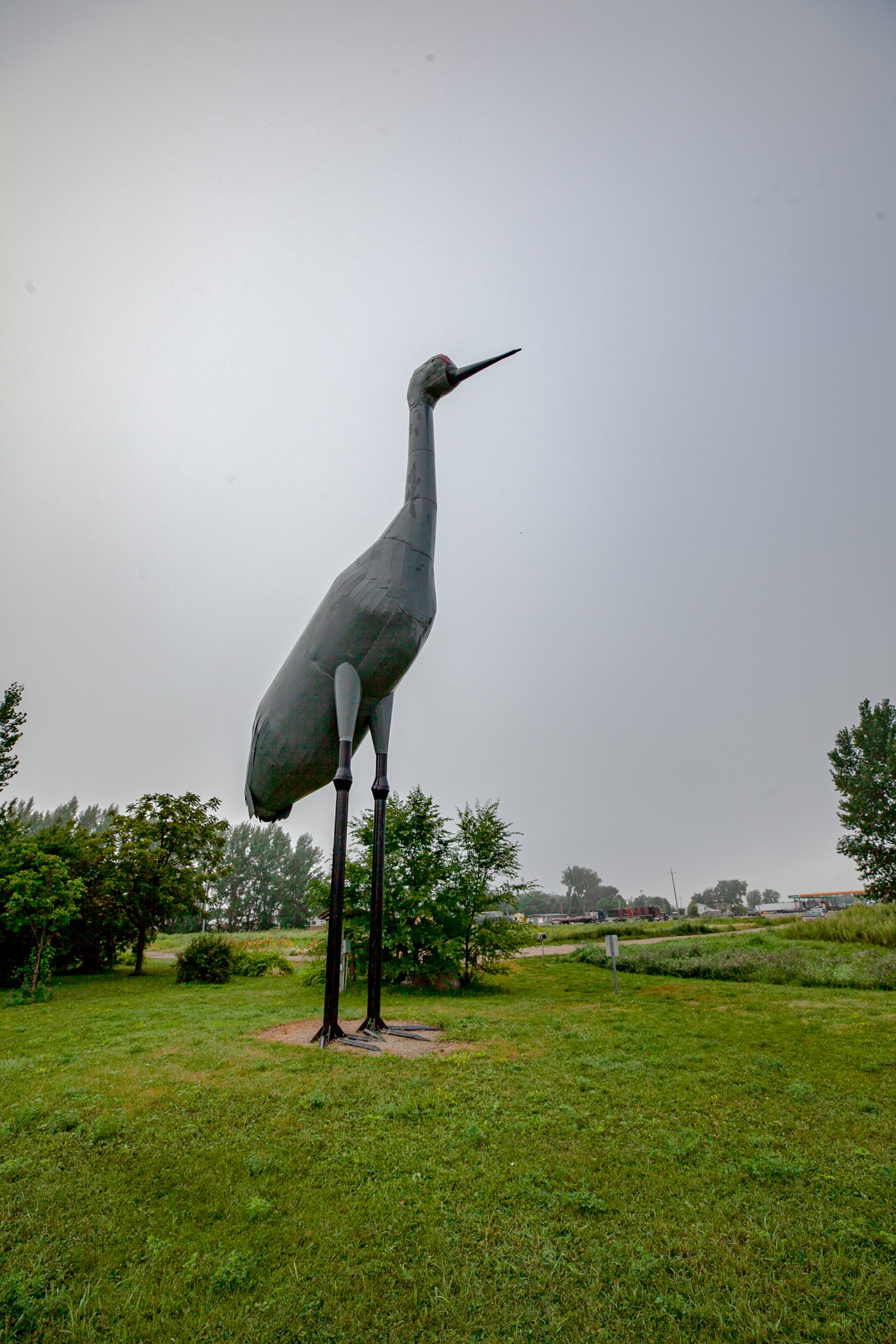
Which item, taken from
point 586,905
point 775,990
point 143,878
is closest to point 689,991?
point 775,990

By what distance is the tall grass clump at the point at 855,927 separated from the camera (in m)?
21.1

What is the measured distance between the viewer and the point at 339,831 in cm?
791

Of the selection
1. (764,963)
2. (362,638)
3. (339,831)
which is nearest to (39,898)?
(339,831)

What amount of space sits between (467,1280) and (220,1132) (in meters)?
2.75

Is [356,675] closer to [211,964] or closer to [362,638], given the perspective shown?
[362,638]

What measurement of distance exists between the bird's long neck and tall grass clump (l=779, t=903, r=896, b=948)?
74.7 ft

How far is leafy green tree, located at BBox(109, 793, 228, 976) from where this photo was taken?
67.6ft

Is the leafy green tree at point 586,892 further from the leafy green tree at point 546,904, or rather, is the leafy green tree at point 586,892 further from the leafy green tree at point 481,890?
the leafy green tree at point 481,890

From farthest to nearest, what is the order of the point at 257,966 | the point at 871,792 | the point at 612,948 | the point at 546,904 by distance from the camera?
1. the point at 546,904
2. the point at 871,792
3. the point at 257,966
4. the point at 612,948

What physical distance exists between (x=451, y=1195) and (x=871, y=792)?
3961cm

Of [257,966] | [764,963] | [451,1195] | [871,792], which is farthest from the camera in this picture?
[871,792]

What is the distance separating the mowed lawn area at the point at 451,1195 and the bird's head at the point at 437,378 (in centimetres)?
862

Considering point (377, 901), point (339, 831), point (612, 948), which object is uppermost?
point (339, 831)

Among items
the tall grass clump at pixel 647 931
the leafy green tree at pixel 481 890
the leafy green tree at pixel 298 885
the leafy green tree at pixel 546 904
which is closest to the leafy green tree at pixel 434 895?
the leafy green tree at pixel 481 890
